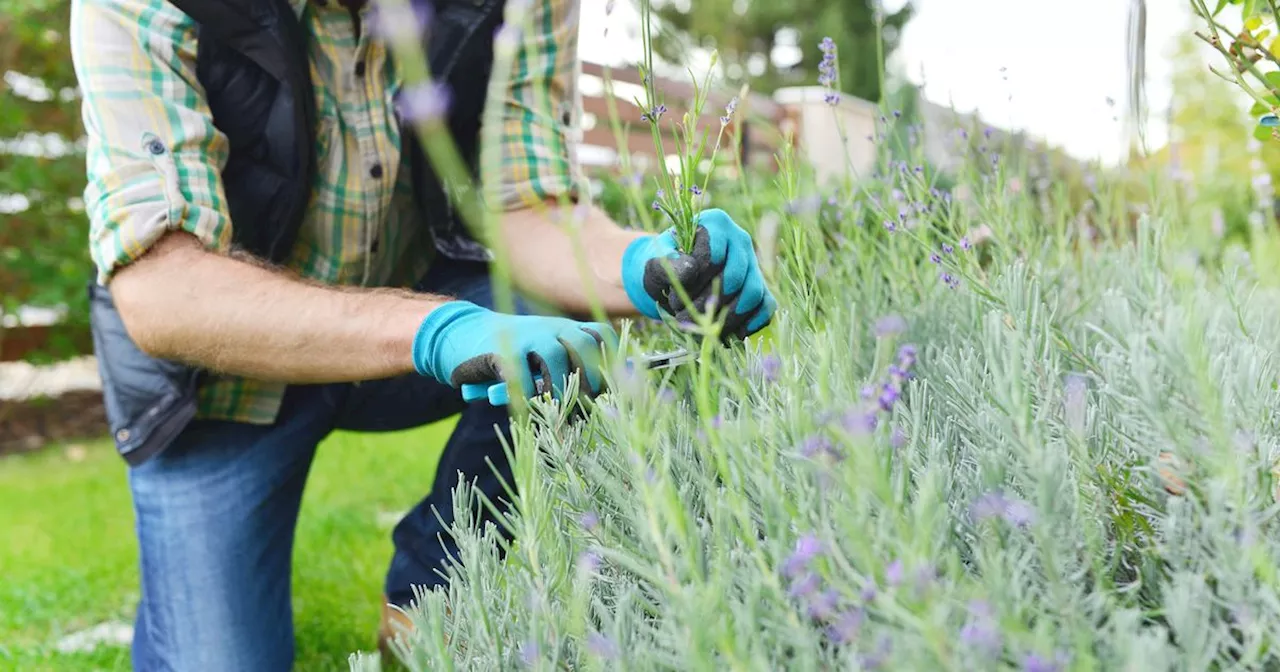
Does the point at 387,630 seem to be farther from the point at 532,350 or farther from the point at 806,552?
the point at 806,552

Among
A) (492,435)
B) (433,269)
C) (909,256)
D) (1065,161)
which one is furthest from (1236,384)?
(1065,161)

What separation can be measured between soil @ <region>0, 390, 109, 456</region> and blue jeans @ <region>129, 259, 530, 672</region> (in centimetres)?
400

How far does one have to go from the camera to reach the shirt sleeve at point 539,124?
2367 mm

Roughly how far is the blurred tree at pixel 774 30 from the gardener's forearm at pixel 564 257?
17308 mm

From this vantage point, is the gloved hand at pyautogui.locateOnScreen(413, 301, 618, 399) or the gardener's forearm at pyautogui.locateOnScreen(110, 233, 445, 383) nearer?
the gloved hand at pyautogui.locateOnScreen(413, 301, 618, 399)

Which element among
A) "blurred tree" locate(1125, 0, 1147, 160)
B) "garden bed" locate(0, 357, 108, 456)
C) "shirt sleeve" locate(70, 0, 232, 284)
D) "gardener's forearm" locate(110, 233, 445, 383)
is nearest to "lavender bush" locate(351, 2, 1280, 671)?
"blurred tree" locate(1125, 0, 1147, 160)

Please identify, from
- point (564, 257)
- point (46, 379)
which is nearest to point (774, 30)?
point (46, 379)

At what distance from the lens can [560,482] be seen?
1058 mm

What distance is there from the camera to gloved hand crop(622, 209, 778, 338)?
1.36 meters

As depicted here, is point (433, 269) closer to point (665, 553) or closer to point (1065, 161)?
point (665, 553)

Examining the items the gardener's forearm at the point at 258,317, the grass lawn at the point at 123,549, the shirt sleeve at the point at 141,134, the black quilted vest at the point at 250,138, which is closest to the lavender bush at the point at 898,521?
the gardener's forearm at the point at 258,317

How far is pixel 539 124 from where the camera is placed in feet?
7.87

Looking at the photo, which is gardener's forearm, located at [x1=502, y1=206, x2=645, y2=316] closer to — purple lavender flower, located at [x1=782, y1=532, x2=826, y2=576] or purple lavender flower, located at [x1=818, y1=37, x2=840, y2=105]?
purple lavender flower, located at [x1=818, y1=37, x2=840, y2=105]

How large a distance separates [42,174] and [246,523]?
3914mm
